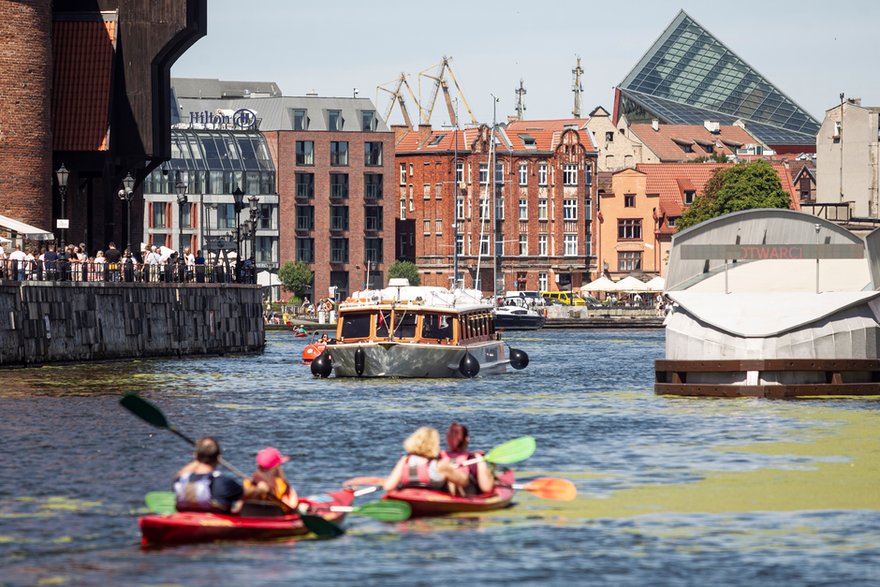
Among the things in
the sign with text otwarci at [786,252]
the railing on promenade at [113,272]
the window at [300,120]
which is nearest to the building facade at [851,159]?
the window at [300,120]

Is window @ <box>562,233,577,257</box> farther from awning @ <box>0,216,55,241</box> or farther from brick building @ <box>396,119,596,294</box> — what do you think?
awning @ <box>0,216,55,241</box>

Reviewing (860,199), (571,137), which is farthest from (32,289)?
(571,137)

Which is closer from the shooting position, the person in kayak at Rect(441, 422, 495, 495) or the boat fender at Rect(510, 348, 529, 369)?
the person in kayak at Rect(441, 422, 495, 495)

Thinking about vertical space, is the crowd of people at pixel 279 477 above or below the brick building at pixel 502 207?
below

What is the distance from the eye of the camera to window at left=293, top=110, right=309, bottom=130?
170750 millimetres

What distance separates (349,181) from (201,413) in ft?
418

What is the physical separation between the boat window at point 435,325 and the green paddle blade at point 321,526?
1394 inches

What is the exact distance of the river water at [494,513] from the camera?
22.4 metres

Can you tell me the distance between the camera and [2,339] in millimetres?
58094

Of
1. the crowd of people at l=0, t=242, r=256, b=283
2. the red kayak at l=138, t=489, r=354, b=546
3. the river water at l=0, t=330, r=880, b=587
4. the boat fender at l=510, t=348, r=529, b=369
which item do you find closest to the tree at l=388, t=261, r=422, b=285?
the crowd of people at l=0, t=242, r=256, b=283

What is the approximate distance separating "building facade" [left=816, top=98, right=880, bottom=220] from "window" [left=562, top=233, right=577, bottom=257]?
3058cm

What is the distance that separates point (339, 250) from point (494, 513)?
14373 cm

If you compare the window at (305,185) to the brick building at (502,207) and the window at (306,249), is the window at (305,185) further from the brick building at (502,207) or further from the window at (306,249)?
the brick building at (502,207)

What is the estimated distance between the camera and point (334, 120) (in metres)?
172
